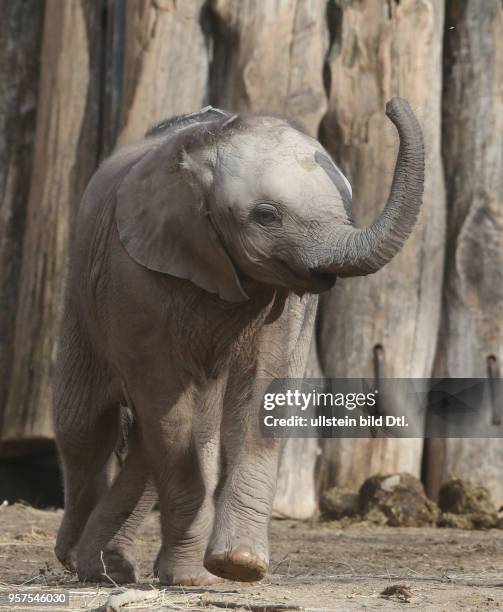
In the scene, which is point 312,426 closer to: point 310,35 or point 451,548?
point 451,548

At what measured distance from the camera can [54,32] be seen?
10.1 metres

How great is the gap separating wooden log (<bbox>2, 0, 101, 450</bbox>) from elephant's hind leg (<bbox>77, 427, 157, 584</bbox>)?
355 cm

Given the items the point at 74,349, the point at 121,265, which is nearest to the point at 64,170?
the point at 74,349

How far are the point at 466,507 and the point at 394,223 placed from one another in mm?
4426

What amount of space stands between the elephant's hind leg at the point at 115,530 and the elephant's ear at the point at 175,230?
1037 millimetres

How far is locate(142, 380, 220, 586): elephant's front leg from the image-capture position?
18.7 ft

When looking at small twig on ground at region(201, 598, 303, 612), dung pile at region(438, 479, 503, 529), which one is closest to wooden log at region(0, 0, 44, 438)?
dung pile at region(438, 479, 503, 529)

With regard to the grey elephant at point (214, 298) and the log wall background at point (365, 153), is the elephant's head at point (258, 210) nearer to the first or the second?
the grey elephant at point (214, 298)

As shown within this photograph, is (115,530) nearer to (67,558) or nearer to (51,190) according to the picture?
(67,558)

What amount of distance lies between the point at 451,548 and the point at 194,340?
290 centimetres

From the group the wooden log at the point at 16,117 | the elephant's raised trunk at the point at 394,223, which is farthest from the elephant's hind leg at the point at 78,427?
the wooden log at the point at 16,117

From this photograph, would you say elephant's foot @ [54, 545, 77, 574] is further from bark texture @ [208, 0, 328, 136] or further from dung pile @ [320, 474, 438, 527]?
bark texture @ [208, 0, 328, 136]

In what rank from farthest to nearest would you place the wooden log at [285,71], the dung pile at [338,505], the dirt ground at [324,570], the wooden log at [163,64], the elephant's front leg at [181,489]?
the wooden log at [163,64], the wooden log at [285,71], the dung pile at [338,505], the elephant's front leg at [181,489], the dirt ground at [324,570]

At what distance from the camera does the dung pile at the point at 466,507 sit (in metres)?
9.03
